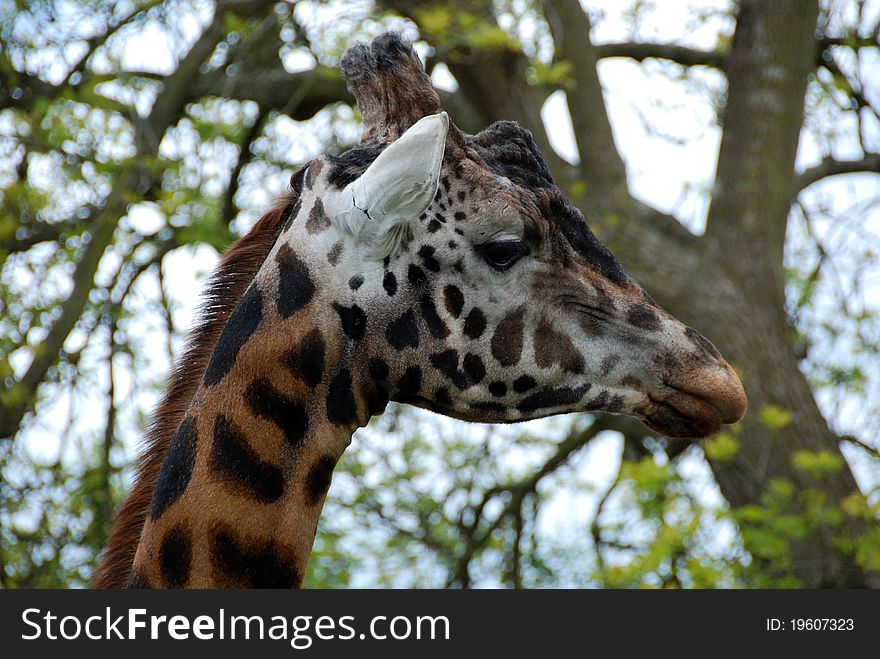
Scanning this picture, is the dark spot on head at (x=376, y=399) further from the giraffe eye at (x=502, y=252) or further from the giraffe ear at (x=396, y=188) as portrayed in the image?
the giraffe eye at (x=502, y=252)

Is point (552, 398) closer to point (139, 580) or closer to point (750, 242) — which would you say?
point (139, 580)

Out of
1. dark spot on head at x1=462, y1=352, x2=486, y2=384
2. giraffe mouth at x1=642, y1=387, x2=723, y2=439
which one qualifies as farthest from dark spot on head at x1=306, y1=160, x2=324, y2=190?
giraffe mouth at x1=642, y1=387, x2=723, y2=439

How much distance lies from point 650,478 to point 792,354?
8.53 ft

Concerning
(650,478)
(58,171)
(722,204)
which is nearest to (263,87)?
(58,171)

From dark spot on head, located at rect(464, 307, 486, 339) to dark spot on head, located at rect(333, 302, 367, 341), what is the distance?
327mm

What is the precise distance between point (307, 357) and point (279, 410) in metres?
0.18

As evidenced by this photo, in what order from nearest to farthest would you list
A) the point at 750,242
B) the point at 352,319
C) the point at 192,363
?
the point at 352,319
the point at 192,363
the point at 750,242

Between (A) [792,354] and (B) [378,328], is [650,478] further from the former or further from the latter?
(B) [378,328]

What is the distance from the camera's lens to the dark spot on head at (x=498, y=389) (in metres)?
3.46

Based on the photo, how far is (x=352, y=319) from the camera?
3.35 metres

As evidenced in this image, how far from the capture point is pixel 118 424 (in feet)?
28.5

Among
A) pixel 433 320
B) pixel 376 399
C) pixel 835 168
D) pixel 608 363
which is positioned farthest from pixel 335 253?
pixel 835 168

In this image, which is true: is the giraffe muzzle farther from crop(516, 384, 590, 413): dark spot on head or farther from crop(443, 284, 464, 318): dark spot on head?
crop(443, 284, 464, 318): dark spot on head

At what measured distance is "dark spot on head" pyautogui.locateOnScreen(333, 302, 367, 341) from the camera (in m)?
3.34
